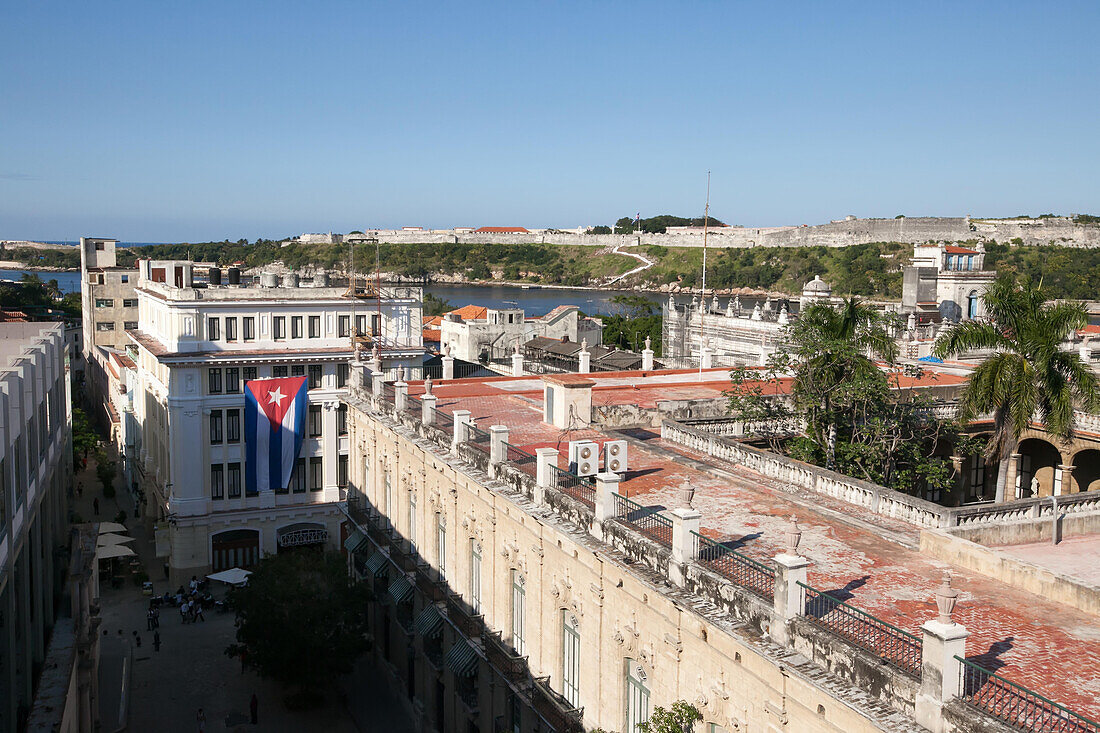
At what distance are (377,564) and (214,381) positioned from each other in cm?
1748

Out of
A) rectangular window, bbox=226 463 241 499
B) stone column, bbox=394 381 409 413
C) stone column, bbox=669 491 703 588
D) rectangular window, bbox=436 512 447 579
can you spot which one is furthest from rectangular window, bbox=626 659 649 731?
rectangular window, bbox=226 463 241 499

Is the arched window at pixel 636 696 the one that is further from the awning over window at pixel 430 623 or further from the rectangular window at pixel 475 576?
the awning over window at pixel 430 623

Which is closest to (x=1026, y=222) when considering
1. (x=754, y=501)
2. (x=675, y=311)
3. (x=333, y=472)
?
(x=675, y=311)

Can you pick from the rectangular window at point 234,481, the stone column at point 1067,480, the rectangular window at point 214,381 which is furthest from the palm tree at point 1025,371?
the rectangular window at point 234,481

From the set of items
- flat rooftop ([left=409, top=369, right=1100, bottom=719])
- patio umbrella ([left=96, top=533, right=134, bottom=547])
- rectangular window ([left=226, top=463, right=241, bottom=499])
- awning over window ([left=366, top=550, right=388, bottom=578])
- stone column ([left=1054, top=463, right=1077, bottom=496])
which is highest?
flat rooftop ([left=409, top=369, right=1100, bottom=719])

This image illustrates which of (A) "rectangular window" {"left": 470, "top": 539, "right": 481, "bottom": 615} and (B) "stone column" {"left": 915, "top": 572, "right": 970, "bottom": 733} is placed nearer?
(B) "stone column" {"left": 915, "top": 572, "right": 970, "bottom": 733}

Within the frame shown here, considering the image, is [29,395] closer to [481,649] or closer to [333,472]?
[481,649]

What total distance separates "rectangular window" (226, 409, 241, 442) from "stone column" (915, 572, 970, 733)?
41200mm

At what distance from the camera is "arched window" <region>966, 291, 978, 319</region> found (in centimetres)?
5978

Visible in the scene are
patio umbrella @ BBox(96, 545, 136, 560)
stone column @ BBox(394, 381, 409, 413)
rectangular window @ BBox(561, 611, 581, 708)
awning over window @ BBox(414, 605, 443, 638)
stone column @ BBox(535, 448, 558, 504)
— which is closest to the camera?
rectangular window @ BBox(561, 611, 581, 708)

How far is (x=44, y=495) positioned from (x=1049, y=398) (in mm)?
27144

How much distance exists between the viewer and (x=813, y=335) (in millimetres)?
29281

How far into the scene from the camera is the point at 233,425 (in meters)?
48.0

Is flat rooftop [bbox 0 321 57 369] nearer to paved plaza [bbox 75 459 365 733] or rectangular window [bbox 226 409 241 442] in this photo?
rectangular window [bbox 226 409 241 442]
